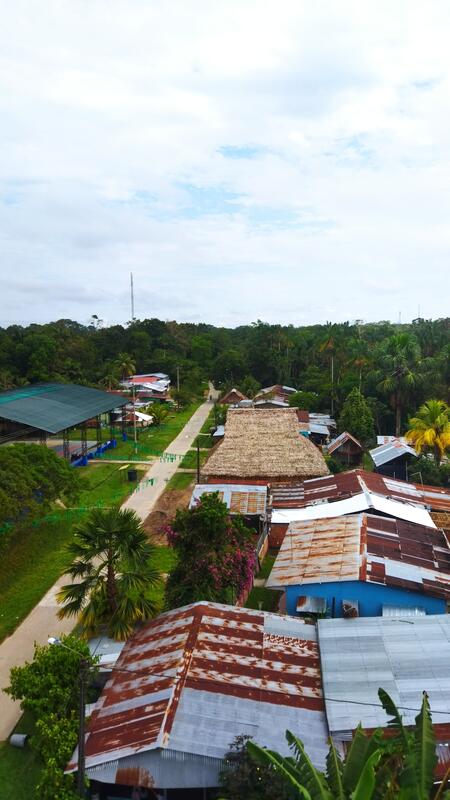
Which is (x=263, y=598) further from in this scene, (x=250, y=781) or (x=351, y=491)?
(x=250, y=781)

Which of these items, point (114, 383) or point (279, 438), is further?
point (114, 383)

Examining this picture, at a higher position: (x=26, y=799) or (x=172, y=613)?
(x=172, y=613)

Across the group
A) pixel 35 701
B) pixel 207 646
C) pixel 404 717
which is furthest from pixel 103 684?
pixel 404 717

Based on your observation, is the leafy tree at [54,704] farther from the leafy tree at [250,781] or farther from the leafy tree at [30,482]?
the leafy tree at [30,482]

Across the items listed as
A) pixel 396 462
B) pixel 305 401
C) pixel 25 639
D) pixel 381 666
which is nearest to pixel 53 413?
pixel 25 639

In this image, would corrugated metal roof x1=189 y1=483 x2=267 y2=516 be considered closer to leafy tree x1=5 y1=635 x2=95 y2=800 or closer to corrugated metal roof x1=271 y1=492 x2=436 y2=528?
corrugated metal roof x1=271 y1=492 x2=436 y2=528

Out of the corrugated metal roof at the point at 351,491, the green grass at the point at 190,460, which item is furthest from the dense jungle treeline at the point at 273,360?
the corrugated metal roof at the point at 351,491

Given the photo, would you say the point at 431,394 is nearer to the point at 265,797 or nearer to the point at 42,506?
the point at 42,506
